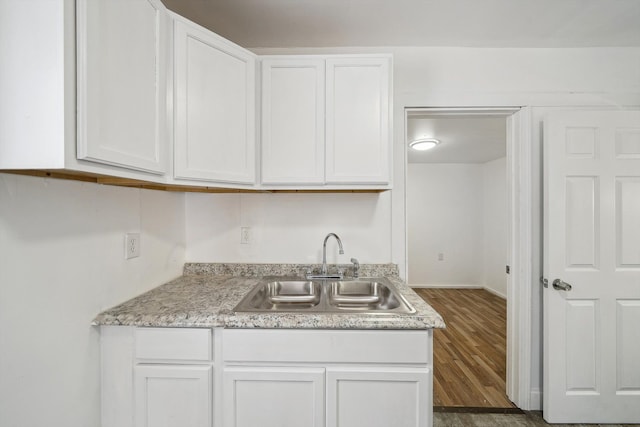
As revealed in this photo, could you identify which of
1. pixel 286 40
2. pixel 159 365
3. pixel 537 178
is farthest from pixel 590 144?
pixel 159 365

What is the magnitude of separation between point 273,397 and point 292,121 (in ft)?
4.25

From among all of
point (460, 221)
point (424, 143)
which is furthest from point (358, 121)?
point (460, 221)

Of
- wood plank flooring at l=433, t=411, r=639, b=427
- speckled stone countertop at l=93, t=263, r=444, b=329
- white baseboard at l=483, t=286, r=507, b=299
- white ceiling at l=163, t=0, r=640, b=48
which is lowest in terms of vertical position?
wood plank flooring at l=433, t=411, r=639, b=427

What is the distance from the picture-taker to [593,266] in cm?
168

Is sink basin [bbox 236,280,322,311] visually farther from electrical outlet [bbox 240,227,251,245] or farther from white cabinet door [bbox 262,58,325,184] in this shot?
white cabinet door [bbox 262,58,325,184]

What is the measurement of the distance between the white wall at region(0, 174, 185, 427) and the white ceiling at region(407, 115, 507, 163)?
189cm

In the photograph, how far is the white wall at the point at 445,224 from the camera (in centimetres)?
470

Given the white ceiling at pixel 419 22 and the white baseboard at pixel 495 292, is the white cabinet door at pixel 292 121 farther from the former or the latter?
the white baseboard at pixel 495 292

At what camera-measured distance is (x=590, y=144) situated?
5.47 ft

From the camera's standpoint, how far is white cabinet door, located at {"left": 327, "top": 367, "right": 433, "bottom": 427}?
3.67 feet

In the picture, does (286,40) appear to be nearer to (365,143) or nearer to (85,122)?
(365,143)

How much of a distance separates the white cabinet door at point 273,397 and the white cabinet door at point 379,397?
6 centimetres

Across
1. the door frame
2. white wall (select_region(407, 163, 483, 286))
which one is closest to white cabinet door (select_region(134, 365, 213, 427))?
the door frame

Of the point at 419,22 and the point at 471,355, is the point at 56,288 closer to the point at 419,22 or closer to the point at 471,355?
the point at 419,22
